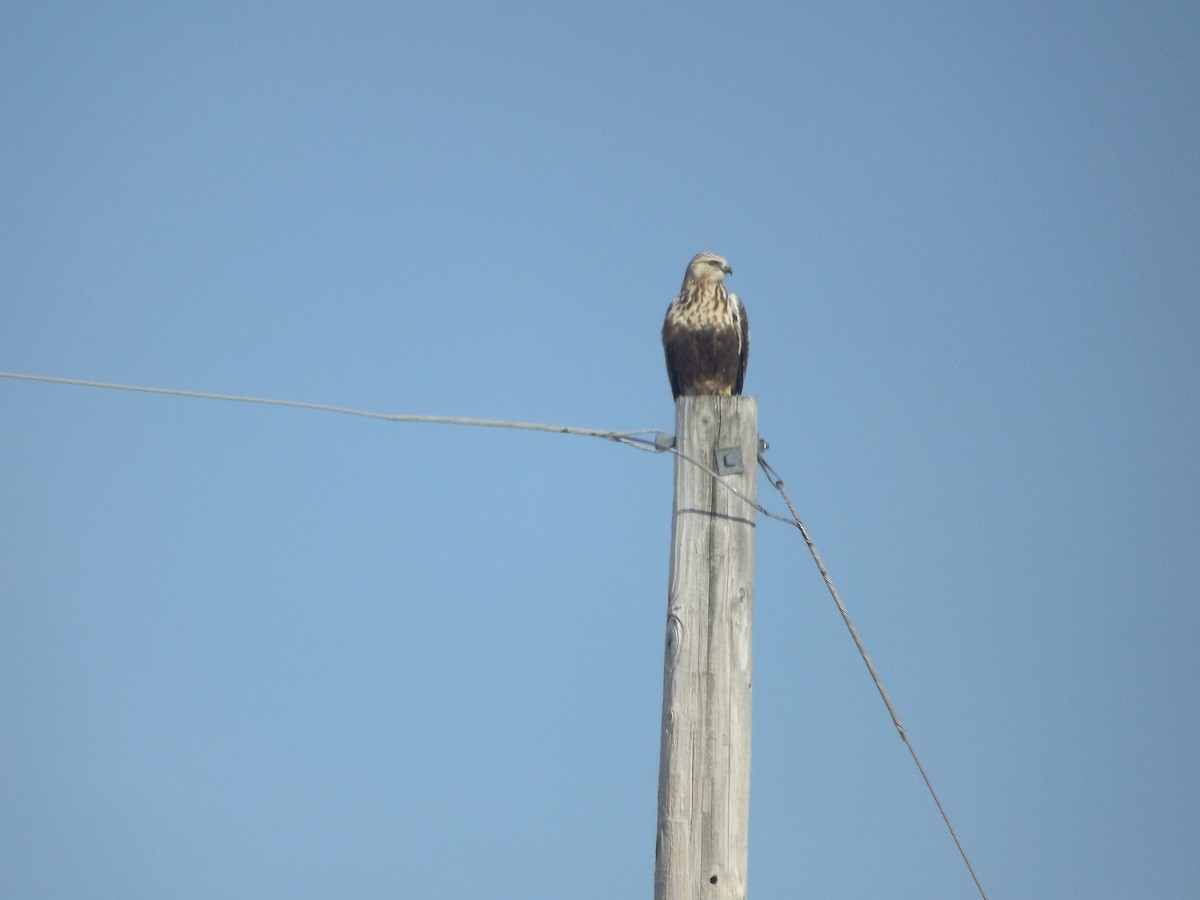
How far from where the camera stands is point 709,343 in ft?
25.0

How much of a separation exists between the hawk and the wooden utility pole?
3.51 meters

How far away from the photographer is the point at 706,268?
313 inches

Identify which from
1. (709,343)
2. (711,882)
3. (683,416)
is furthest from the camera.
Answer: (709,343)

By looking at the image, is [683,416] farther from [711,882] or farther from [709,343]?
[709,343]

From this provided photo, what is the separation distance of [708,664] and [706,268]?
4322mm

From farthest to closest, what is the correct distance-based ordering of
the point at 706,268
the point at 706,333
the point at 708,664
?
1. the point at 706,268
2. the point at 706,333
3. the point at 708,664

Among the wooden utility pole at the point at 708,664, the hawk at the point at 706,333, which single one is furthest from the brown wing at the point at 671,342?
the wooden utility pole at the point at 708,664

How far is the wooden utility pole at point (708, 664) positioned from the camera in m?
3.88

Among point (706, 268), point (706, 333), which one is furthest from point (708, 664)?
point (706, 268)

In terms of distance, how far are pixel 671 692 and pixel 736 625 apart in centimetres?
26

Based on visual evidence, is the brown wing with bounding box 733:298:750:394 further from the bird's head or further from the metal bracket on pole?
the metal bracket on pole

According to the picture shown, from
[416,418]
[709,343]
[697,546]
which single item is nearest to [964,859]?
[697,546]

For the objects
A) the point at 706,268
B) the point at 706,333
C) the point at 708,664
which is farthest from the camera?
the point at 706,268

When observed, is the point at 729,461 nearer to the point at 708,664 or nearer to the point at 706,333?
the point at 708,664
